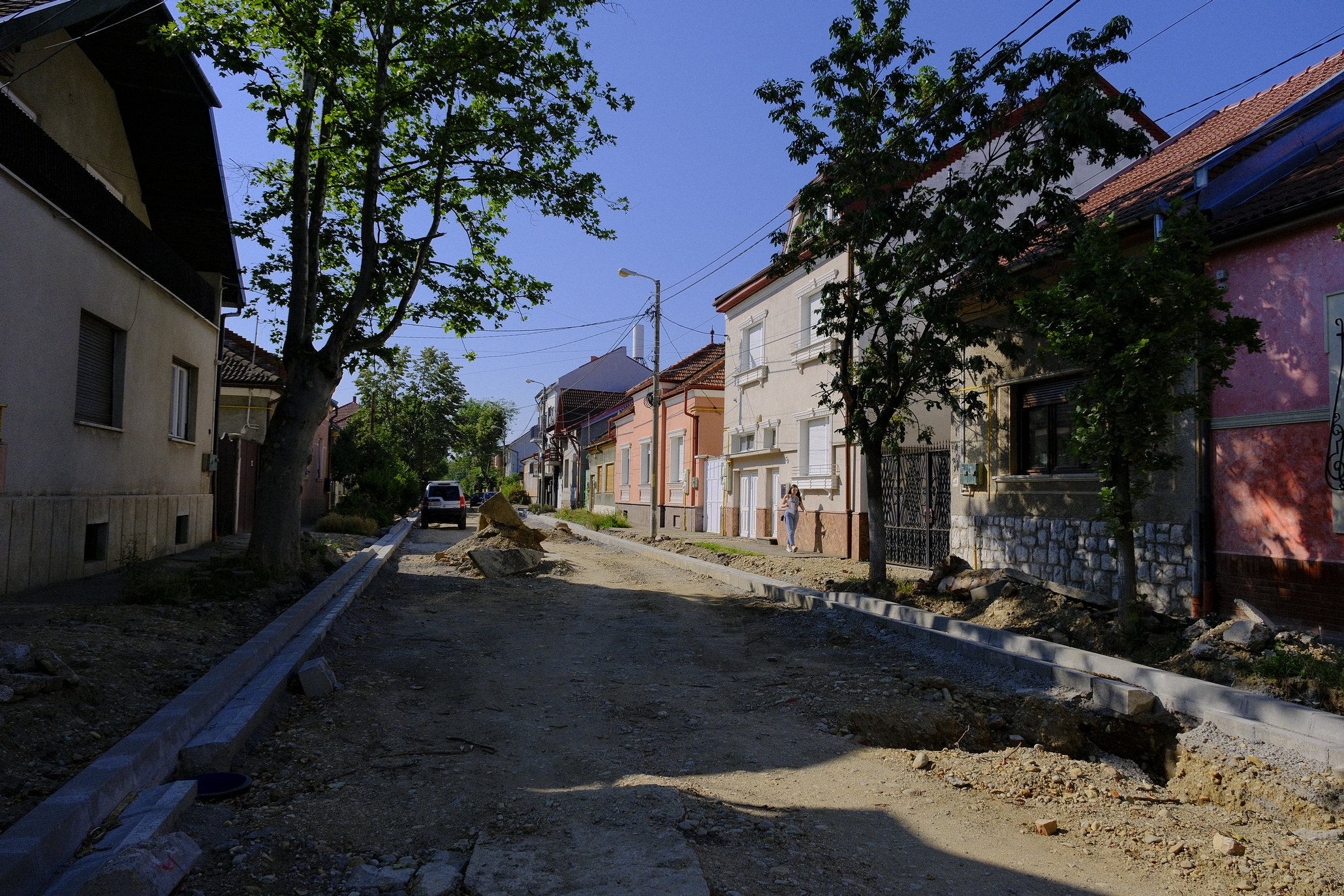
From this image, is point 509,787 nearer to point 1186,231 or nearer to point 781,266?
point 1186,231

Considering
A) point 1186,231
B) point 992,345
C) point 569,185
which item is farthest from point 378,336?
point 1186,231

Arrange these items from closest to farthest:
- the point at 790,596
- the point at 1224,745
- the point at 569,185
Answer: the point at 1224,745, the point at 790,596, the point at 569,185

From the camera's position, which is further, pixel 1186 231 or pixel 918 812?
pixel 1186 231

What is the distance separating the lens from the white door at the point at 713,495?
24812mm

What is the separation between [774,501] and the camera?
68.4 ft

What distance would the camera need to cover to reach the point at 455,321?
43.6 ft

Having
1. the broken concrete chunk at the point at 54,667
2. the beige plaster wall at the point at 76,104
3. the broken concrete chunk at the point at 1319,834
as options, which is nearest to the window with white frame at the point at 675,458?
the beige plaster wall at the point at 76,104

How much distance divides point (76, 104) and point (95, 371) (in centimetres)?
379

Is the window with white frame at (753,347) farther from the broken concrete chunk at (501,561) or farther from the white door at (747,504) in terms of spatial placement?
the broken concrete chunk at (501,561)

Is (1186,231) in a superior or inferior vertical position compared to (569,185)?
inferior

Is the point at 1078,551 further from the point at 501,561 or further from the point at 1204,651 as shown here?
the point at 501,561

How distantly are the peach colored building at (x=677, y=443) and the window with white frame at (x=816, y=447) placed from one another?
5.81 metres

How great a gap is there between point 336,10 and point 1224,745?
38.3 ft

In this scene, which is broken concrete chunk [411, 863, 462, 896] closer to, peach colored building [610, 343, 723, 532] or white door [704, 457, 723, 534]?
peach colored building [610, 343, 723, 532]
